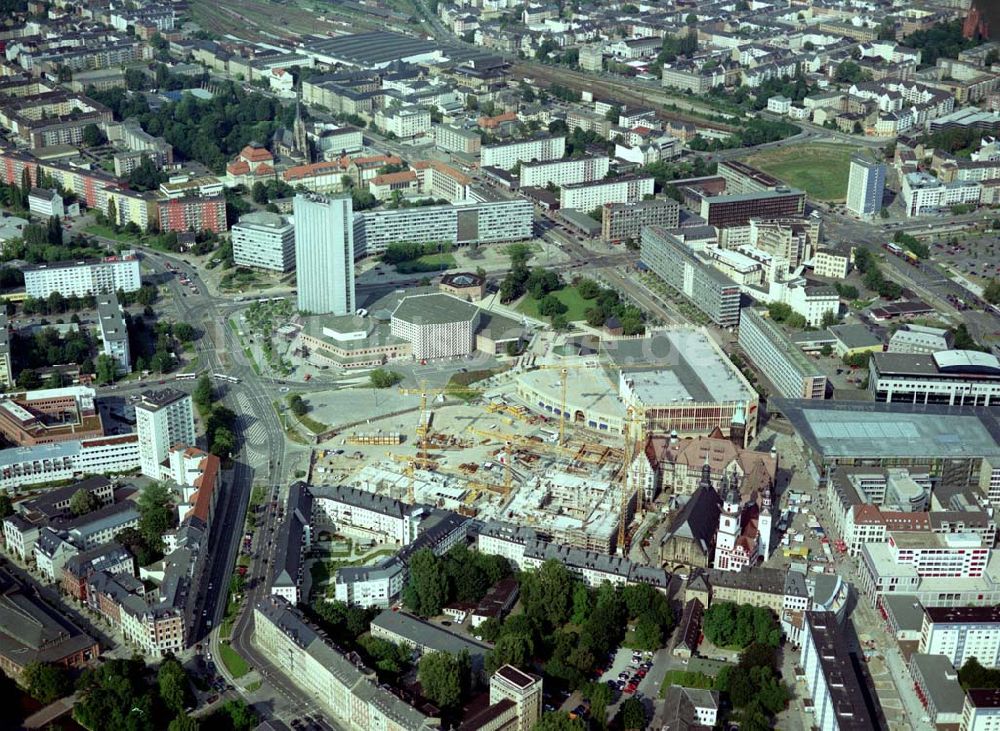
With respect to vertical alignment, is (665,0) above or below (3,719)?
above

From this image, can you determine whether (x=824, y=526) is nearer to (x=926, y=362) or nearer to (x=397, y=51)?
(x=926, y=362)

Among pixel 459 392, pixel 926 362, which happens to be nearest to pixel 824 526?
pixel 926 362

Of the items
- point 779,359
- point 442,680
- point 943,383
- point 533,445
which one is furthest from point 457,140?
point 442,680

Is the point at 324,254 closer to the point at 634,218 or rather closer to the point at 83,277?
the point at 83,277

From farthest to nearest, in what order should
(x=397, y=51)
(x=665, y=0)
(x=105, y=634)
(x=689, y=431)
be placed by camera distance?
(x=665, y=0)
(x=397, y=51)
(x=689, y=431)
(x=105, y=634)

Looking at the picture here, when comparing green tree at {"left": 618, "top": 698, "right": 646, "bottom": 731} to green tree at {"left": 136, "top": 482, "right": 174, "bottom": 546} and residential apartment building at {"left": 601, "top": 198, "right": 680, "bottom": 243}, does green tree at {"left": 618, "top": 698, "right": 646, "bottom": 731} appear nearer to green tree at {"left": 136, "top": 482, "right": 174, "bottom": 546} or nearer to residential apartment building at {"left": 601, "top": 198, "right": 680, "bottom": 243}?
green tree at {"left": 136, "top": 482, "right": 174, "bottom": 546}

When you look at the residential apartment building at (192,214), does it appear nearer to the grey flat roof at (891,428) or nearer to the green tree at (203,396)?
the green tree at (203,396)
